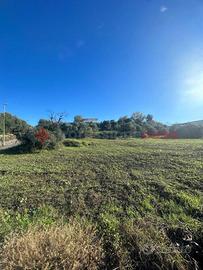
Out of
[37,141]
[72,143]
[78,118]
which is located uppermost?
[78,118]

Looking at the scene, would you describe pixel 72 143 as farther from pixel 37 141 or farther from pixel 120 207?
pixel 120 207

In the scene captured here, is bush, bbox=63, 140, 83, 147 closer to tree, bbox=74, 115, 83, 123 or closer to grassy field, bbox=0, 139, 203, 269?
grassy field, bbox=0, 139, 203, 269

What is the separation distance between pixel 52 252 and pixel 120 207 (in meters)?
2.58

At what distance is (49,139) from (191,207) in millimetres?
12535

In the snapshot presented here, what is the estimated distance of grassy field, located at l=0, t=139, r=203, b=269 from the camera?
3273 mm

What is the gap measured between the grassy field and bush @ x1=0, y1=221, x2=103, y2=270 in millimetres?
65

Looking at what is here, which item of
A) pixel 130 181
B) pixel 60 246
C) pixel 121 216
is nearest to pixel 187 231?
pixel 121 216

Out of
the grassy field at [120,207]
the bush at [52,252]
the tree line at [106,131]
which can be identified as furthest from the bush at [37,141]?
the bush at [52,252]

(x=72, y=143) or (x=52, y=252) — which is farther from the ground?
(x=72, y=143)

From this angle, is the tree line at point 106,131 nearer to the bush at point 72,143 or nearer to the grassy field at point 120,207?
the bush at point 72,143

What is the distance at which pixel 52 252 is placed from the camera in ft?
9.53

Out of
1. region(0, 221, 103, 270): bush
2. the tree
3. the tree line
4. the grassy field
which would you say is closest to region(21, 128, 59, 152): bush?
the tree line

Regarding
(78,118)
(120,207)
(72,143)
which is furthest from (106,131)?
(120,207)

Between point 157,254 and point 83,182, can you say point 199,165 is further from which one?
point 157,254
